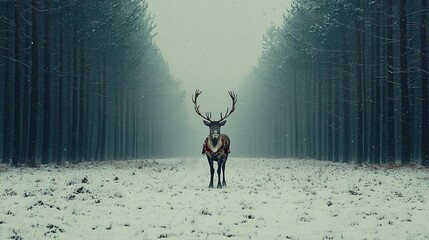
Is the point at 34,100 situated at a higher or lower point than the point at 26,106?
higher

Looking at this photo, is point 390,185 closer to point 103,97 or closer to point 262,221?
point 262,221

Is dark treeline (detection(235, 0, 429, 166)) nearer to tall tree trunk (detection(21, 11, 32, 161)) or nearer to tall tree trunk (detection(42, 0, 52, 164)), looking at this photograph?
tall tree trunk (detection(42, 0, 52, 164))

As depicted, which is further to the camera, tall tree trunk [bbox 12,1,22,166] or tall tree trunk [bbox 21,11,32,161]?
tall tree trunk [bbox 21,11,32,161]

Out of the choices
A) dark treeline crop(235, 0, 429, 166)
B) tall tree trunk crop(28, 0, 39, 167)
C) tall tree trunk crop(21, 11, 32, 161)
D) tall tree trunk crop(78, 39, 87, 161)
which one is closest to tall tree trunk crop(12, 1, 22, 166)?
tall tree trunk crop(21, 11, 32, 161)

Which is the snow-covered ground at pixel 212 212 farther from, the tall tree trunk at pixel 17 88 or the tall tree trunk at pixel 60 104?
the tall tree trunk at pixel 60 104

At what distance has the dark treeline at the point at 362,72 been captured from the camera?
22.0m

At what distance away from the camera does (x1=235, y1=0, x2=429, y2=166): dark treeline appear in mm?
22000

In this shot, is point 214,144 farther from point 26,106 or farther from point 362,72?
point 362,72

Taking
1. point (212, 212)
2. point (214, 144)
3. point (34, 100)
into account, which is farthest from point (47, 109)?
point (212, 212)

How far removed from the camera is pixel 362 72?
30266 millimetres

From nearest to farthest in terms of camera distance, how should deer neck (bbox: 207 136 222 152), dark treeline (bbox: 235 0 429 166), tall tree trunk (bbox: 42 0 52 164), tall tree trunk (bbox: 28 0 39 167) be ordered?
deer neck (bbox: 207 136 222 152) < tall tree trunk (bbox: 28 0 39 167) < dark treeline (bbox: 235 0 429 166) < tall tree trunk (bbox: 42 0 52 164)

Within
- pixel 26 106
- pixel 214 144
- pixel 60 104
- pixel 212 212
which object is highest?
pixel 60 104

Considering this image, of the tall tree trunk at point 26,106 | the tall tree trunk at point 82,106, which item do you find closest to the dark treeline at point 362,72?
the tall tree trunk at point 82,106

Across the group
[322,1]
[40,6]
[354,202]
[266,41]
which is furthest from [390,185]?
[266,41]
